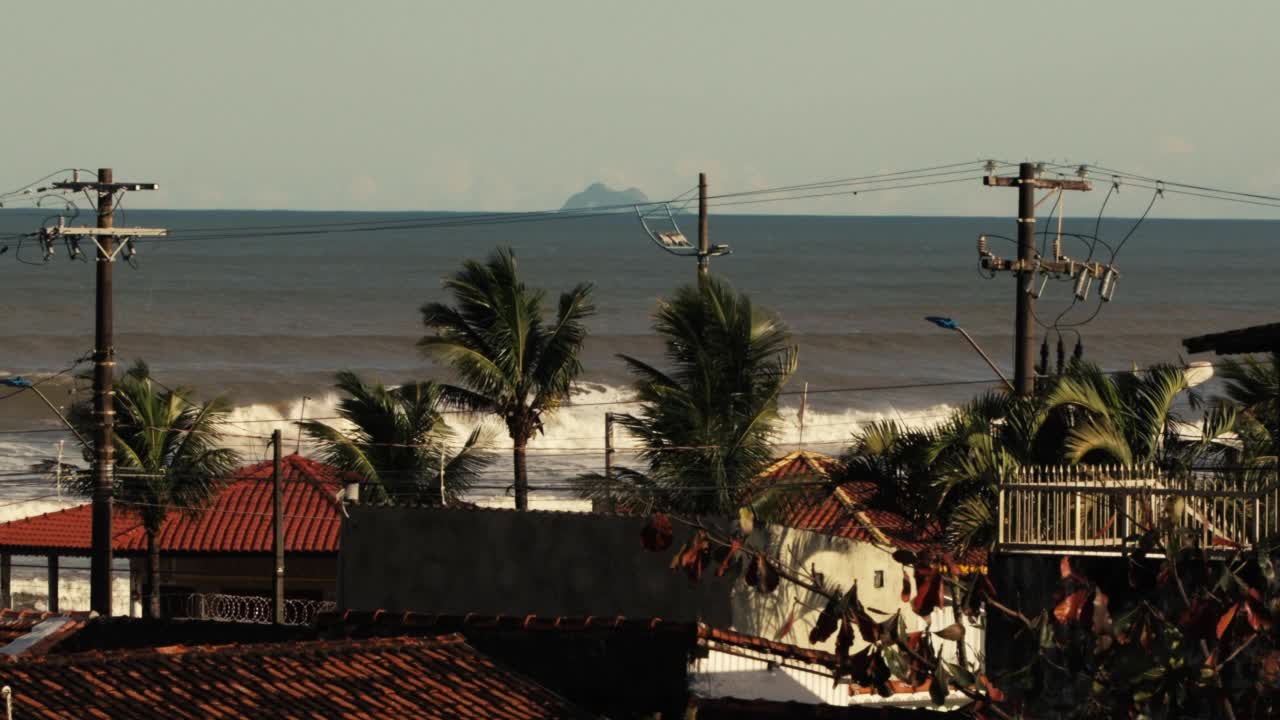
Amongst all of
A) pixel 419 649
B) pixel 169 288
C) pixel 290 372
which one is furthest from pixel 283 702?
pixel 169 288

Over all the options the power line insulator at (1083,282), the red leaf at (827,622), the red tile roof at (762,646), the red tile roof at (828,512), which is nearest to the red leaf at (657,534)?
the red leaf at (827,622)

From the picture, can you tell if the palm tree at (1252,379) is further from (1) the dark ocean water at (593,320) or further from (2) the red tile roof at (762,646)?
(1) the dark ocean water at (593,320)

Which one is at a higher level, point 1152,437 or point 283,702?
point 1152,437

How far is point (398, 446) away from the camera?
32031mm

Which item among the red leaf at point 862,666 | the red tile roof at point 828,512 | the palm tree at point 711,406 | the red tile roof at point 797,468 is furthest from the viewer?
the red tile roof at point 797,468

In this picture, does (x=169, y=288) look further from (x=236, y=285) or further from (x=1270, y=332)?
(x=1270, y=332)

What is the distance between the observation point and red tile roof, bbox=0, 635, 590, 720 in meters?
15.3

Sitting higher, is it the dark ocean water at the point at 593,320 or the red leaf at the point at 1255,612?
the dark ocean water at the point at 593,320

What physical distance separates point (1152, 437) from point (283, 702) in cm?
951

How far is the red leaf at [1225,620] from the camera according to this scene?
828 centimetres

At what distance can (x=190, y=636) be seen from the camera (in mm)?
21594

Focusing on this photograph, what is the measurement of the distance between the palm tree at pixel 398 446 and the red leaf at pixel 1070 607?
2331 centimetres

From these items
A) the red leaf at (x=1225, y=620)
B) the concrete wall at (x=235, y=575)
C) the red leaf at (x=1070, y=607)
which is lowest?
the concrete wall at (x=235, y=575)

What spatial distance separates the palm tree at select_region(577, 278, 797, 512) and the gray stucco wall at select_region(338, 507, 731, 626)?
6.18 m
